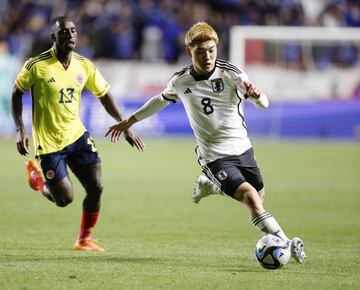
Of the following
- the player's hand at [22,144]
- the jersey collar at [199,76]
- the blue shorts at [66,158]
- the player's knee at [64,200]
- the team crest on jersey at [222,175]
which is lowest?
the player's knee at [64,200]

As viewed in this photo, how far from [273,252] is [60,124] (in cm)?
282

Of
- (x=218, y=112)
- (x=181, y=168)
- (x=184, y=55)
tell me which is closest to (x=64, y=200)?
(x=218, y=112)

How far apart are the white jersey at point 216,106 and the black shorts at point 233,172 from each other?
56 millimetres

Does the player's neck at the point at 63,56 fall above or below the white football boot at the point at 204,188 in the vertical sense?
above

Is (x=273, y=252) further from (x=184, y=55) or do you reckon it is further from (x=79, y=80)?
(x=184, y=55)

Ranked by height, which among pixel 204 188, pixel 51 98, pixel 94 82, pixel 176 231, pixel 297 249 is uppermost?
pixel 94 82

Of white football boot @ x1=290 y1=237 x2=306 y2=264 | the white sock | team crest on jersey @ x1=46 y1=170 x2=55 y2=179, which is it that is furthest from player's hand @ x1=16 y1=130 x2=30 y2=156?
white football boot @ x1=290 y1=237 x2=306 y2=264

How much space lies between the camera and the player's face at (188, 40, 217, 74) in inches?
334

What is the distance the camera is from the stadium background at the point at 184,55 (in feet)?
87.4

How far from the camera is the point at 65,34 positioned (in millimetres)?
9617

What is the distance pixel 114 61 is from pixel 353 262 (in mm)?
20207

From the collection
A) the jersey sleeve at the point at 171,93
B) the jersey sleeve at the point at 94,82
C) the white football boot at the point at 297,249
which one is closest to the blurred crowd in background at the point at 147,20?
the jersey sleeve at the point at 94,82

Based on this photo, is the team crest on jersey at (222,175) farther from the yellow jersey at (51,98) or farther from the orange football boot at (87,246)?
the yellow jersey at (51,98)

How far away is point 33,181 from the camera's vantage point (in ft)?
35.5
